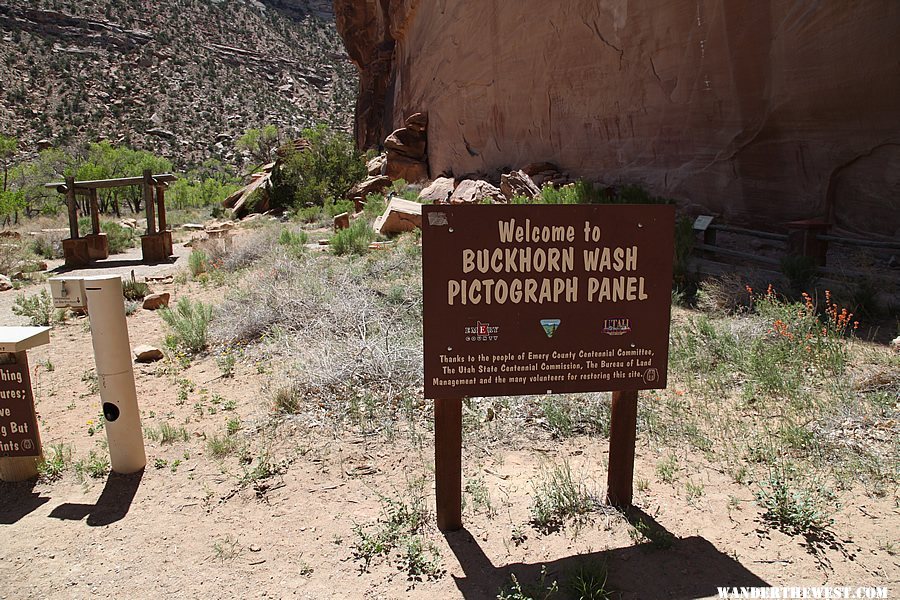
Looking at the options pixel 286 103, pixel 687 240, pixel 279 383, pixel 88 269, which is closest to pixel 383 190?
pixel 88 269

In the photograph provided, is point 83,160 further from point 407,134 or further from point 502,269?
point 502,269

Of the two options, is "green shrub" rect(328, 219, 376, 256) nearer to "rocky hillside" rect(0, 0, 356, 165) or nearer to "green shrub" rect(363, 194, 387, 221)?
"green shrub" rect(363, 194, 387, 221)

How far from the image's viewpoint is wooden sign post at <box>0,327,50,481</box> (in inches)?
147

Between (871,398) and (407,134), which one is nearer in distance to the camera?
(871,398)

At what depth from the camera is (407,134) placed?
25531mm

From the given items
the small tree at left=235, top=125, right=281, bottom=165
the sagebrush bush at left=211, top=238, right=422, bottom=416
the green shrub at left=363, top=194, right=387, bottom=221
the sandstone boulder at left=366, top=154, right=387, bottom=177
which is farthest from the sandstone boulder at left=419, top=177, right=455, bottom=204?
the small tree at left=235, top=125, right=281, bottom=165

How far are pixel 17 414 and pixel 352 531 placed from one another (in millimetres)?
2338

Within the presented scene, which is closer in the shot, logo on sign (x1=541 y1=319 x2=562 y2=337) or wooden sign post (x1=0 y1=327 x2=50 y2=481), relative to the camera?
logo on sign (x1=541 y1=319 x2=562 y2=337)

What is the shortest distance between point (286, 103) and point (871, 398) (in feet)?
199

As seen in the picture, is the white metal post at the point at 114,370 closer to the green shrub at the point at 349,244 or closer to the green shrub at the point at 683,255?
the green shrub at the point at 683,255

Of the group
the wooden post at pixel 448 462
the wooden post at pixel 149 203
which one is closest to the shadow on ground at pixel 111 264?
the wooden post at pixel 149 203

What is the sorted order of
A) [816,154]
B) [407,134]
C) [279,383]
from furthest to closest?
[407,134]
[816,154]
[279,383]

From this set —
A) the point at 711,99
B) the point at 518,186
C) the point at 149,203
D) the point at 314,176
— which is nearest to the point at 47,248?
the point at 149,203

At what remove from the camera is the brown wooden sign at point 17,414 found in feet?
12.3
